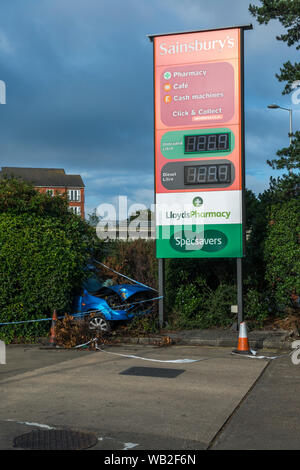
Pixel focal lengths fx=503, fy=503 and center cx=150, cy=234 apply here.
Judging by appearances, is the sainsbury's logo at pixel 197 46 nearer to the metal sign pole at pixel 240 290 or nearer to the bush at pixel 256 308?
the metal sign pole at pixel 240 290

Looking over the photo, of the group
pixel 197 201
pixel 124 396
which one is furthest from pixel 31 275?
pixel 124 396

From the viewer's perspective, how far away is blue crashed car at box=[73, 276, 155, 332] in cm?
1177

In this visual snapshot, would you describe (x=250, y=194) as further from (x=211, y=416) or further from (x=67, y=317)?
(x=211, y=416)

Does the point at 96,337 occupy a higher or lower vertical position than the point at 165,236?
lower

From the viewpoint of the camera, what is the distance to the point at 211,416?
588 centimetres

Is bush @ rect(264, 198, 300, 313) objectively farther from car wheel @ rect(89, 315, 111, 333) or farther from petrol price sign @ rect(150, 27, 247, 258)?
car wheel @ rect(89, 315, 111, 333)

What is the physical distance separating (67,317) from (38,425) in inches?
221

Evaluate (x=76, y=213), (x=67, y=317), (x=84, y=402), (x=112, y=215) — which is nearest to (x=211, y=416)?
(x=84, y=402)

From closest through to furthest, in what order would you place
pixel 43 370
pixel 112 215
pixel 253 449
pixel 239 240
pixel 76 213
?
pixel 253 449
pixel 43 370
pixel 239 240
pixel 76 213
pixel 112 215

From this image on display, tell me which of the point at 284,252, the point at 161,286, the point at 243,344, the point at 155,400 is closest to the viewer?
the point at 155,400

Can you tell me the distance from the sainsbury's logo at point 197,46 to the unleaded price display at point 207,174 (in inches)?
111

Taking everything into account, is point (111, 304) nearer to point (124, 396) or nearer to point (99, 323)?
point (99, 323)

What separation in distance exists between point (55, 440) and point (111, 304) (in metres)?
7.06

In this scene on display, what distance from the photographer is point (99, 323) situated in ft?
38.6
